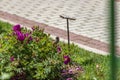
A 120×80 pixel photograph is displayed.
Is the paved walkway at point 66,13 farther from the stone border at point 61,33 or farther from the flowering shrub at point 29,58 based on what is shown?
the flowering shrub at point 29,58

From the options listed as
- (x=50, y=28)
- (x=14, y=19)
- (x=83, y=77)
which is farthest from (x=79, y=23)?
(x=83, y=77)

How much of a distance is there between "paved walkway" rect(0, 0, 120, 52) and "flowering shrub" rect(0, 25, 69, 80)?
226cm

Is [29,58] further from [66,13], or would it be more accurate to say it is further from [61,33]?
[66,13]

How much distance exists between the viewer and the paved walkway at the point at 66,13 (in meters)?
6.97

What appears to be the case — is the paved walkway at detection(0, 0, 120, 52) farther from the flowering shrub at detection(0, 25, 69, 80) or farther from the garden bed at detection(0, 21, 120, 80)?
the flowering shrub at detection(0, 25, 69, 80)

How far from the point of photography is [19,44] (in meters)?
3.61

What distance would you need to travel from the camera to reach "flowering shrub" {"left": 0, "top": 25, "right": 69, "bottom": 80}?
11.5 ft

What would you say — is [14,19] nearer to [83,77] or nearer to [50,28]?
[50,28]

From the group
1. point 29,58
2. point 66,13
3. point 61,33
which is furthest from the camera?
point 66,13

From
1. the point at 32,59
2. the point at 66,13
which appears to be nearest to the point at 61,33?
the point at 66,13

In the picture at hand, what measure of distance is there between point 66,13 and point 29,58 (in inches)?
204

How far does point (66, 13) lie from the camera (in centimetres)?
874

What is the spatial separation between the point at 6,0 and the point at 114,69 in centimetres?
977

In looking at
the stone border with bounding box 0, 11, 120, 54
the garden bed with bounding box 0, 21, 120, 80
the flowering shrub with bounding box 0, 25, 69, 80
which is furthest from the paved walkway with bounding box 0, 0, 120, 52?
the flowering shrub with bounding box 0, 25, 69, 80
